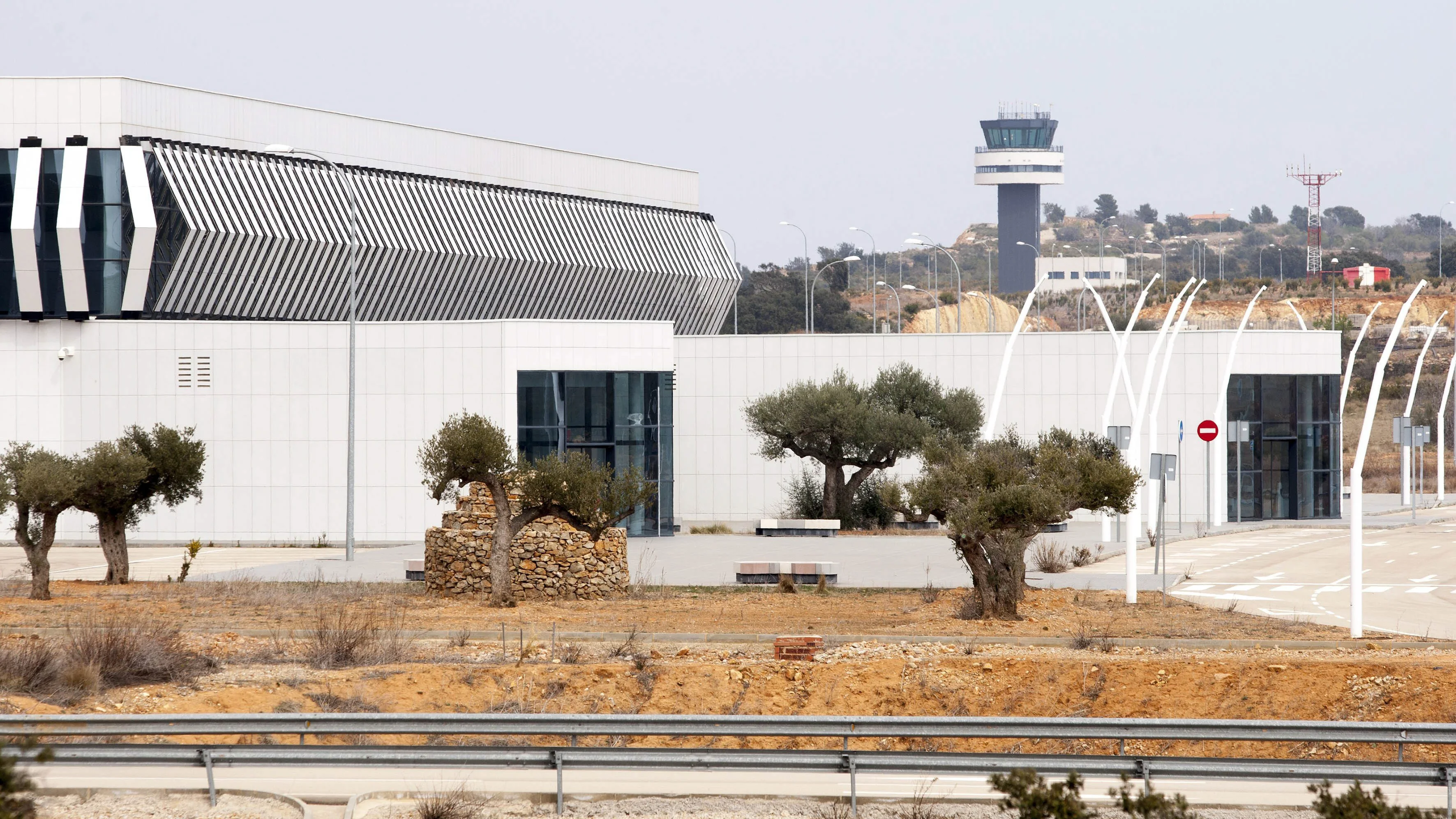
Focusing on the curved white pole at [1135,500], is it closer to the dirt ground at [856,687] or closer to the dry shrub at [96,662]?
the dirt ground at [856,687]

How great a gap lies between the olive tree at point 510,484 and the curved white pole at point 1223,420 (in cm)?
2488

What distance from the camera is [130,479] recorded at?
29.0 meters

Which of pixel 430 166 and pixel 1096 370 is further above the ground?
pixel 430 166

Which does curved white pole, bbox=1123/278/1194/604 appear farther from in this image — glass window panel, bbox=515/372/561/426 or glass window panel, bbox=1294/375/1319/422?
glass window panel, bbox=515/372/561/426

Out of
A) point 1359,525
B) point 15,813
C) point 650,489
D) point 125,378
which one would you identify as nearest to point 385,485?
point 125,378

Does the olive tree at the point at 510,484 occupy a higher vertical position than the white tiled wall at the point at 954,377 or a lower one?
lower

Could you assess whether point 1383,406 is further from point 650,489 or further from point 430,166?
point 650,489

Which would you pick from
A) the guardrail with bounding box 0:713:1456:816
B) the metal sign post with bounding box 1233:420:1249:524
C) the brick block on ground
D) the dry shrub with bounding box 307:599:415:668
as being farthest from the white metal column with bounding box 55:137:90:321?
the metal sign post with bounding box 1233:420:1249:524

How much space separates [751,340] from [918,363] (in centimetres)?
539

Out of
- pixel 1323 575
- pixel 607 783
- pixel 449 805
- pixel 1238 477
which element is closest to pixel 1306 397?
pixel 1238 477

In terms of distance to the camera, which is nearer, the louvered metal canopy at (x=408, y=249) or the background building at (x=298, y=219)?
the background building at (x=298, y=219)

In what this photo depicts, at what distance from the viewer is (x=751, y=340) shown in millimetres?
51031

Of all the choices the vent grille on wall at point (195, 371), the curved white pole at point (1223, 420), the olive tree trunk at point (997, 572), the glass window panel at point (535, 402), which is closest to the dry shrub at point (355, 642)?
the olive tree trunk at point (997, 572)

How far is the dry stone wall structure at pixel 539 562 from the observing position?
2739 cm
